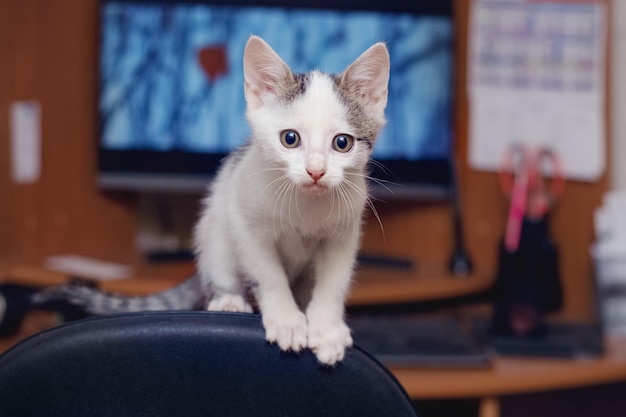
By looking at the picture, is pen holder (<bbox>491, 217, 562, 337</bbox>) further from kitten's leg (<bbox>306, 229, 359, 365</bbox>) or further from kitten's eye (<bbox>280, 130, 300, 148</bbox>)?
kitten's eye (<bbox>280, 130, 300, 148</bbox>)

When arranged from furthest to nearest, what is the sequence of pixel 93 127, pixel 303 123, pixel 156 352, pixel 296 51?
pixel 93 127
pixel 296 51
pixel 303 123
pixel 156 352

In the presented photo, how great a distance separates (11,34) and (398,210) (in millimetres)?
996

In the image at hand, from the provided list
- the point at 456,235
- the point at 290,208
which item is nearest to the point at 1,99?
the point at 456,235

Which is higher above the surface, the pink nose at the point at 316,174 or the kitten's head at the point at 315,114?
the kitten's head at the point at 315,114

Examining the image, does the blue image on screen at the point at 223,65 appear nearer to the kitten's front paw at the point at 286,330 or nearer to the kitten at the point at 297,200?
the kitten at the point at 297,200

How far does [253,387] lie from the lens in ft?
1.83

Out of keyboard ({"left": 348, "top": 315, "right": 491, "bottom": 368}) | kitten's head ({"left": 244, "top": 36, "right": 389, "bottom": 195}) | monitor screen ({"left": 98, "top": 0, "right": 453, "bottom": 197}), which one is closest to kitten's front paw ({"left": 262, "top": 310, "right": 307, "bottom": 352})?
kitten's head ({"left": 244, "top": 36, "right": 389, "bottom": 195})

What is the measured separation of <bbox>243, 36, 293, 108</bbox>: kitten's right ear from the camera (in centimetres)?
64

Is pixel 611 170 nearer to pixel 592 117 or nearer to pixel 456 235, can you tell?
pixel 592 117

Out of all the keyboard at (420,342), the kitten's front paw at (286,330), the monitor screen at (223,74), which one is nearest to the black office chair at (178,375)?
the kitten's front paw at (286,330)

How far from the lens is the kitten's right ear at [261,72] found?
644 millimetres

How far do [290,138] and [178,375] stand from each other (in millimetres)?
229

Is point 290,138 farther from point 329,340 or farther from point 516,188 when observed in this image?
point 516,188

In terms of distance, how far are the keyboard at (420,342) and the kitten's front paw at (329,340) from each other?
48cm
